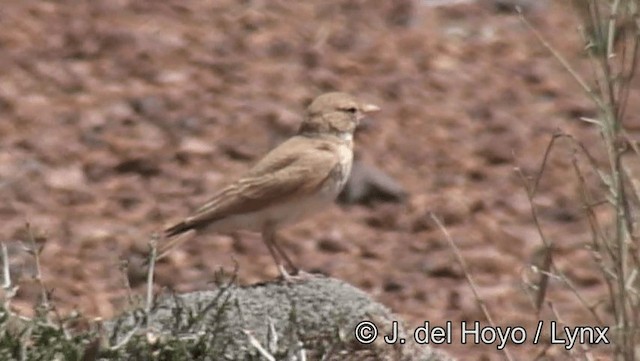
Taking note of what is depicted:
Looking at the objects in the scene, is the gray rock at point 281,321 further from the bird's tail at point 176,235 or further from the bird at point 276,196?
the bird's tail at point 176,235

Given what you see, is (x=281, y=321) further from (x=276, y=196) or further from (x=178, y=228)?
(x=178, y=228)

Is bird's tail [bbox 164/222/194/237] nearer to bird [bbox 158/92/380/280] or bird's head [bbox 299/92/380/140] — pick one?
bird [bbox 158/92/380/280]

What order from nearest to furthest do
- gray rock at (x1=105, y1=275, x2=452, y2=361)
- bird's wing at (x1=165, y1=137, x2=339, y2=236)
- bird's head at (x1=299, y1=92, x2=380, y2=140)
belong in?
gray rock at (x1=105, y1=275, x2=452, y2=361) < bird's wing at (x1=165, y1=137, x2=339, y2=236) < bird's head at (x1=299, y1=92, x2=380, y2=140)

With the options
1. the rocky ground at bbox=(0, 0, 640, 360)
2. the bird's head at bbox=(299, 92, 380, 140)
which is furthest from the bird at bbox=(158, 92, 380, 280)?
the rocky ground at bbox=(0, 0, 640, 360)

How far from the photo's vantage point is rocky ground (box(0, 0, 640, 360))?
7.76 meters

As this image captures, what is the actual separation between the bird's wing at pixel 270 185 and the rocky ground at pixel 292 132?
60cm

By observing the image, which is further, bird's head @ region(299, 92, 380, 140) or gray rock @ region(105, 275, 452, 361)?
bird's head @ region(299, 92, 380, 140)

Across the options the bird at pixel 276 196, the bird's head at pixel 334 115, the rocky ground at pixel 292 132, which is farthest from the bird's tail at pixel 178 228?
the bird's head at pixel 334 115

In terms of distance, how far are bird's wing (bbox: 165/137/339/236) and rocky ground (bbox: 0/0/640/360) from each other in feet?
1.97

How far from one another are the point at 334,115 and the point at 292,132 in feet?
5.93

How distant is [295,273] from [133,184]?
2293mm

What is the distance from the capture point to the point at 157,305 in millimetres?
5223

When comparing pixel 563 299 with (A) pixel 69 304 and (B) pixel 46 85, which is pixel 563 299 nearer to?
(A) pixel 69 304

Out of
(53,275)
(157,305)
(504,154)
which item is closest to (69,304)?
(53,275)
